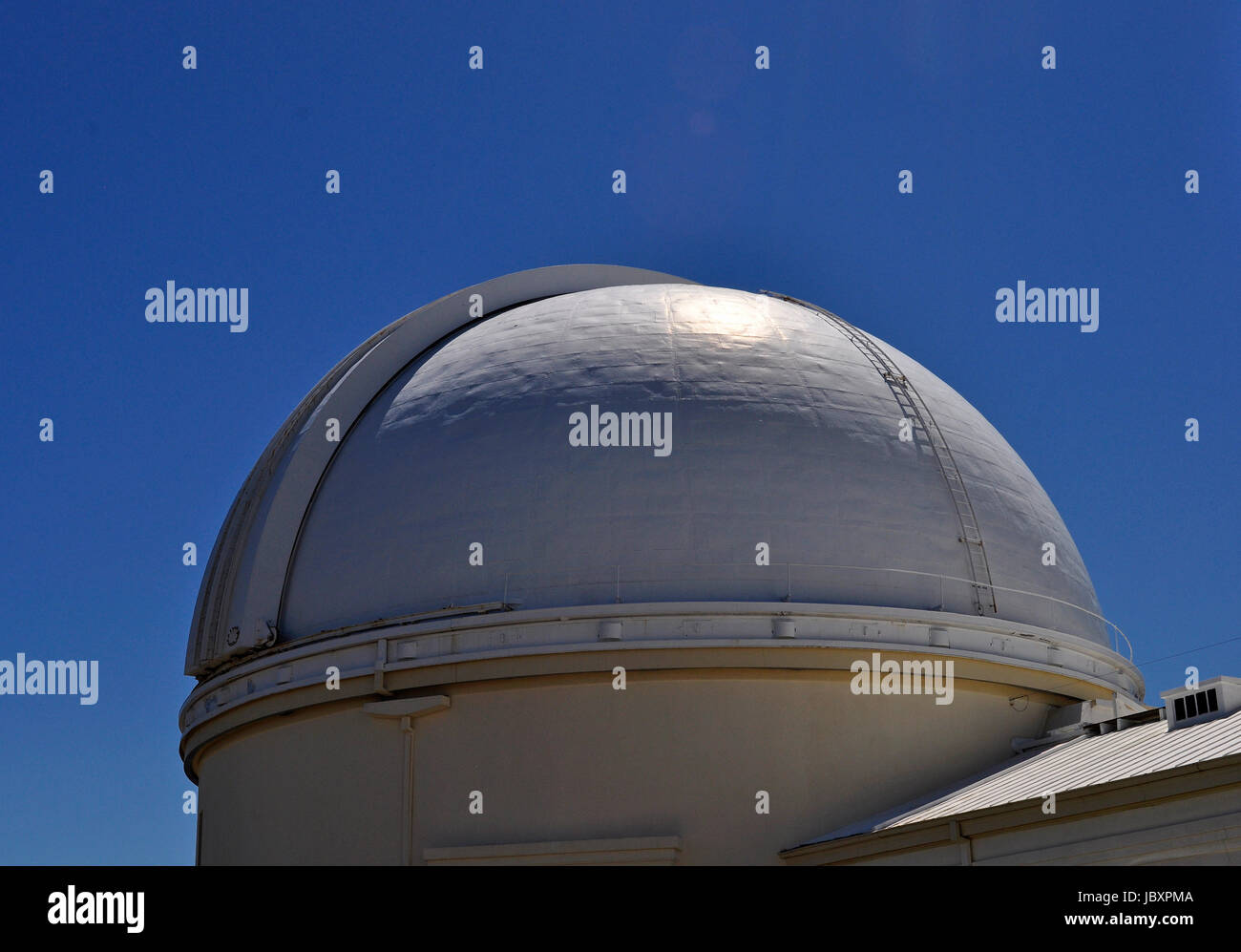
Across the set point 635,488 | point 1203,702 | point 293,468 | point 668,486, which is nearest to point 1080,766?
point 1203,702

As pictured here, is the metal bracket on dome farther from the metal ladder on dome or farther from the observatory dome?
the metal ladder on dome

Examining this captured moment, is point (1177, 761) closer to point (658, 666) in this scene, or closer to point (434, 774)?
point (658, 666)

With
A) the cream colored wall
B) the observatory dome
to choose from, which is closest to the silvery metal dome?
the observatory dome

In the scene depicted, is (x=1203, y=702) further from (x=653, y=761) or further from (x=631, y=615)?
(x=631, y=615)

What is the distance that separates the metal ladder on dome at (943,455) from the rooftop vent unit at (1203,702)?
3726 millimetres

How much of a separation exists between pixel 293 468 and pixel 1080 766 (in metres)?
11.7

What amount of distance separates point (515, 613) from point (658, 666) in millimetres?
1903

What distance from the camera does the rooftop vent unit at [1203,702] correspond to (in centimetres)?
1628

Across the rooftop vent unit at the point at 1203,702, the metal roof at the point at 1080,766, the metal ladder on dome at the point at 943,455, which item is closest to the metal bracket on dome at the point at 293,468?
the metal ladder on dome at the point at 943,455

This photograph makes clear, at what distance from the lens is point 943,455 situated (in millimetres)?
21297

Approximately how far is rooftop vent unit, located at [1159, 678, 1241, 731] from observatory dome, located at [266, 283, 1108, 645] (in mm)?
3692

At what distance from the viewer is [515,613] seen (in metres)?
19.0

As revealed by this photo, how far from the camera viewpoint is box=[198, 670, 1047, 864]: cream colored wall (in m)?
18.7
